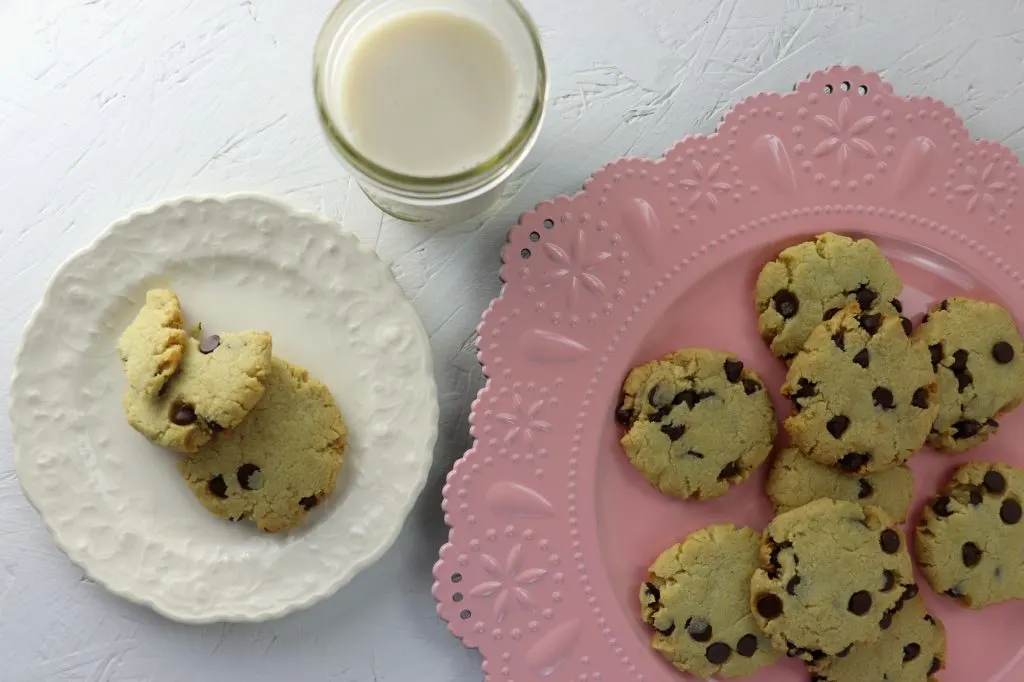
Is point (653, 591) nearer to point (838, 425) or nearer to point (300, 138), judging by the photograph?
point (838, 425)

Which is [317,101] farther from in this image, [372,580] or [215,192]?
[372,580]

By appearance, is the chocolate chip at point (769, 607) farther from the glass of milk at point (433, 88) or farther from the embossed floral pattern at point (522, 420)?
the glass of milk at point (433, 88)

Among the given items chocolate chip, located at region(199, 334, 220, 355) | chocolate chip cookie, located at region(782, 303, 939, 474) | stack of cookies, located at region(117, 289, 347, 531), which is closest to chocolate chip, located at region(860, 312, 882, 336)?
chocolate chip cookie, located at region(782, 303, 939, 474)


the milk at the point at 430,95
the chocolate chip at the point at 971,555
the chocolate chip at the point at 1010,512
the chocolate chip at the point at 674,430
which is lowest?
the chocolate chip at the point at 971,555

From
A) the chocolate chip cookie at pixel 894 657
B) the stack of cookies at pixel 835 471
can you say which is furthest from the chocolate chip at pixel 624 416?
the chocolate chip cookie at pixel 894 657

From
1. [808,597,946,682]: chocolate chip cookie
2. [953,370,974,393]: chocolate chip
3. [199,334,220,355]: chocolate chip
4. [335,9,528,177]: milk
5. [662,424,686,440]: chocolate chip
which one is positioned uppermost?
[335,9,528,177]: milk

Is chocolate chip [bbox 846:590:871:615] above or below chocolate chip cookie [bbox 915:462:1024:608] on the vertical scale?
below

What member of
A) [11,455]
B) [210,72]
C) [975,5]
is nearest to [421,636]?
[11,455]

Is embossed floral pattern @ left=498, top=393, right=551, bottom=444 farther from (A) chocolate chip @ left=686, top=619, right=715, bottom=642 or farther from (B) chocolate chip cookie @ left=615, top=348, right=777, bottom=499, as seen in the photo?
(A) chocolate chip @ left=686, top=619, right=715, bottom=642
